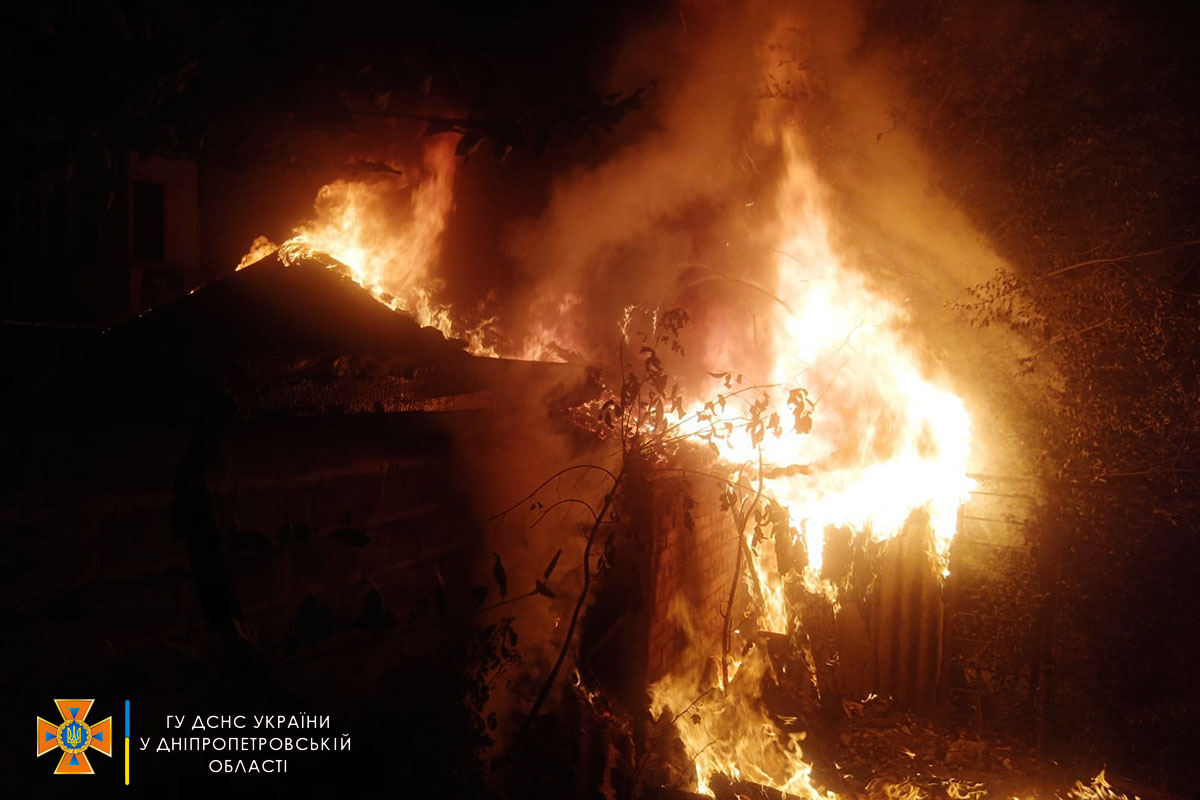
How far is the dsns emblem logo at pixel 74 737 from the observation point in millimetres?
2479

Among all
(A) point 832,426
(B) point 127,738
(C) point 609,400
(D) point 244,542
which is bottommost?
(B) point 127,738

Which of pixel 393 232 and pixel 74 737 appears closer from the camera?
pixel 74 737

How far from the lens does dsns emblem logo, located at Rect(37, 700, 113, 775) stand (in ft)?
8.13

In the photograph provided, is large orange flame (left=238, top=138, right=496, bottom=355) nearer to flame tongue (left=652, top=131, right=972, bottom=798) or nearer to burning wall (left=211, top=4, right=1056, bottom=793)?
burning wall (left=211, top=4, right=1056, bottom=793)

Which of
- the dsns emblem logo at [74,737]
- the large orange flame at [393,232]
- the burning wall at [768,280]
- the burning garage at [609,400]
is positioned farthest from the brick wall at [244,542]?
the large orange flame at [393,232]

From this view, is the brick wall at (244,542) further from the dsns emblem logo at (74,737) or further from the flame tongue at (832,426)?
the flame tongue at (832,426)

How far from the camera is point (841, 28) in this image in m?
10.6

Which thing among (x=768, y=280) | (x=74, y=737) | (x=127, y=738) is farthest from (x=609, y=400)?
(x=768, y=280)

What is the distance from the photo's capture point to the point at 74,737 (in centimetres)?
255

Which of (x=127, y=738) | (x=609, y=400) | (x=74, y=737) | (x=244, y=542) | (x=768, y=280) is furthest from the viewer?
(x=768, y=280)

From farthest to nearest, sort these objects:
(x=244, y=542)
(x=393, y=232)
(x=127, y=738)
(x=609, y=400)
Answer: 1. (x=393, y=232)
2. (x=609, y=400)
3. (x=244, y=542)
4. (x=127, y=738)

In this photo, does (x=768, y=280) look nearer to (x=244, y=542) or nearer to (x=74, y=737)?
(x=244, y=542)

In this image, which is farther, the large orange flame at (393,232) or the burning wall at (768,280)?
the large orange flame at (393,232)

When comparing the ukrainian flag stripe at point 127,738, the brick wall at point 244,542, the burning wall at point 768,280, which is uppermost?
the burning wall at point 768,280
